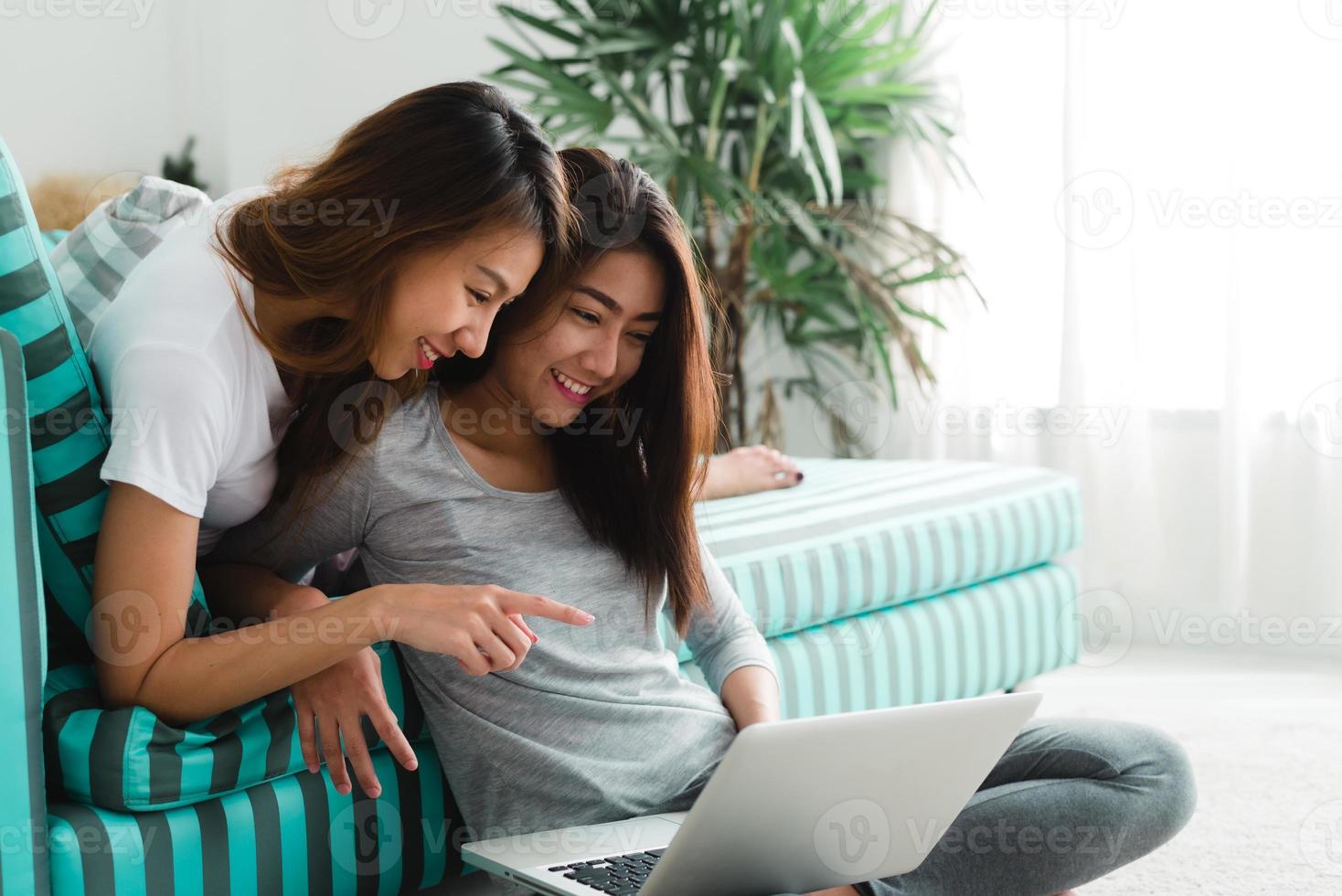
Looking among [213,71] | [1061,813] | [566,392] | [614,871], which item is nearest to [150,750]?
[614,871]

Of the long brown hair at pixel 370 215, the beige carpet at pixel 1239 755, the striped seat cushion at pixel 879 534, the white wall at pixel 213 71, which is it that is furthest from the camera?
the white wall at pixel 213 71

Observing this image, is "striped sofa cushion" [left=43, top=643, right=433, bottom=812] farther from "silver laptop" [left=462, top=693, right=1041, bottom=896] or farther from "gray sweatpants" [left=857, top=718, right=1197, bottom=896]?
"gray sweatpants" [left=857, top=718, right=1197, bottom=896]

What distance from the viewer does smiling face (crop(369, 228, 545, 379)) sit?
1.09 metres

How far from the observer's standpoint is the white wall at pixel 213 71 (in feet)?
12.8

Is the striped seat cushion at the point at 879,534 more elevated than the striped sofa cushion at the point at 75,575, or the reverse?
the striped sofa cushion at the point at 75,575

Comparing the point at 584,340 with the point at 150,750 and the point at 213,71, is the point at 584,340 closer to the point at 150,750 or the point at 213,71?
the point at 150,750

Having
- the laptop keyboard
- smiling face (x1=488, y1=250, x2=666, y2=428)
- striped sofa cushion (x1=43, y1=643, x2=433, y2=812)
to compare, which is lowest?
the laptop keyboard

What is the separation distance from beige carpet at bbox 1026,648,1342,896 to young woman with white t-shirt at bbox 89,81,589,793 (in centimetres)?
104

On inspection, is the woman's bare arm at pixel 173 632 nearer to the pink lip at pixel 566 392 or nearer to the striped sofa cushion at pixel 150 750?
the striped sofa cushion at pixel 150 750

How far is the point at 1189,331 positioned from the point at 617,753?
2.27m

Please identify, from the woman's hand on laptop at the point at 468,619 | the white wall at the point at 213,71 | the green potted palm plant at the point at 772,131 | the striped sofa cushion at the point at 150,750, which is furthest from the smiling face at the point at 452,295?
the white wall at the point at 213,71

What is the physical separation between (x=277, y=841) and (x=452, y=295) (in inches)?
19.6

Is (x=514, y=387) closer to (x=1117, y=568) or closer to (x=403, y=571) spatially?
(x=403, y=571)

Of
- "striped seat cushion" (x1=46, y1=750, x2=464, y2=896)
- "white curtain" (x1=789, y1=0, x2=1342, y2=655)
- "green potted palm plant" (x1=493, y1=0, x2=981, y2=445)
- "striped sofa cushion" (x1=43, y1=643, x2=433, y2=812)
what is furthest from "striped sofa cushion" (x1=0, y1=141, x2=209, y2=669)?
"white curtain" (x1=789, y1=0, x2=1342, y2=655)
